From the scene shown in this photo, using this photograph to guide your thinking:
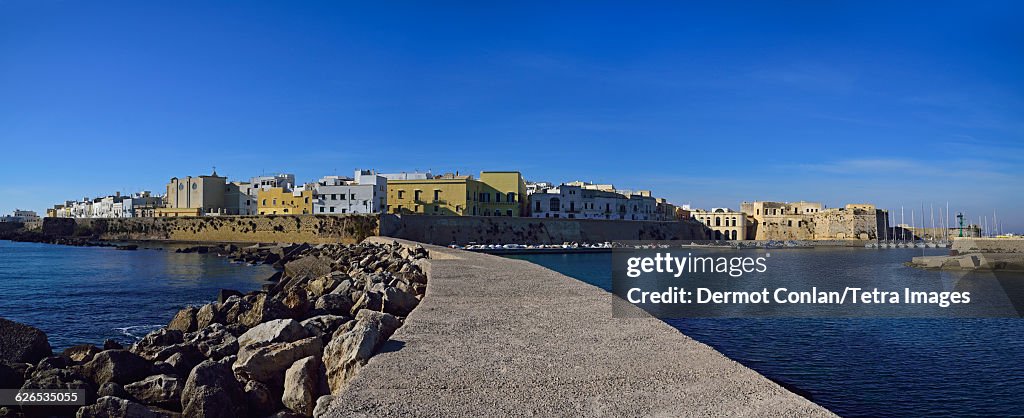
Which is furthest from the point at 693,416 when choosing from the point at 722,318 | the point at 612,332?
the point at 722,318

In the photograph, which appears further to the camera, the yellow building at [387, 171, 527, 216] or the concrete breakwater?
the yellow building at [387, 171, 527, 216]

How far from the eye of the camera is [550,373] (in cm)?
575

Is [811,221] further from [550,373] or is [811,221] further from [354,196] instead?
[550,373]

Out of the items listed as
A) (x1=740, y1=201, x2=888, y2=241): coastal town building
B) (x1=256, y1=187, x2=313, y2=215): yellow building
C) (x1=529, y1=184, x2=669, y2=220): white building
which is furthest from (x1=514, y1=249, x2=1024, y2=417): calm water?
(x1=740, y1=201, x2=888, y2=241): coastal town building

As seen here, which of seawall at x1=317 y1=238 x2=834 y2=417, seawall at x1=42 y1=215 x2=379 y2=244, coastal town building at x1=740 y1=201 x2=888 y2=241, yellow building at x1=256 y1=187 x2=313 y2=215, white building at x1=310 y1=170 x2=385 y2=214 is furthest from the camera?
coastal town building at x1=740 y1=201 x2=888 y2=241

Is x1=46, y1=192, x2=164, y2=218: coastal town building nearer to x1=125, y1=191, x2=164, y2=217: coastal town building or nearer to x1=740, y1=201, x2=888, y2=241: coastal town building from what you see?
x1=125, y1=191, x2=164, y2=217: coastal town building

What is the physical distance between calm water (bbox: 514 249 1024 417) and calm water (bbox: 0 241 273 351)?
12128 millimetres

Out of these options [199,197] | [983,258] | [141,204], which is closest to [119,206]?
[141,204]

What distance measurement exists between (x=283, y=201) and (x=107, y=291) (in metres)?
38.0

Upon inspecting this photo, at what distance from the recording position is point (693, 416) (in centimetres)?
465

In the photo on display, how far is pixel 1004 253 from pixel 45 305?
5377cm

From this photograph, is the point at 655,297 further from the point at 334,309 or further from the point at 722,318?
the point at 334,309

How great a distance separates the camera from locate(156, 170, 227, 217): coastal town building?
66250 mm

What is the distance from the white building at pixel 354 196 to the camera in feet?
177
